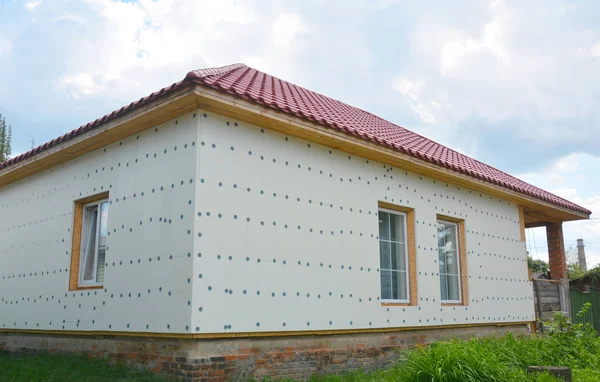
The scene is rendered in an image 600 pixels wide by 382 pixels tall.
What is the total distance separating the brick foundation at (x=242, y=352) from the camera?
276 inches

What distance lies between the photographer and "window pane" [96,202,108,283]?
9.09 metres

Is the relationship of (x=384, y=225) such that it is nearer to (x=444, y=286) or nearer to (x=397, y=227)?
(x=397, y=227)

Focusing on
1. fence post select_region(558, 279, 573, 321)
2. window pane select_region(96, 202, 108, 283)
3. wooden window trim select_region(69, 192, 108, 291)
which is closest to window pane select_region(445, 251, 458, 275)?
fence post select_region(558, 279, 573, 321)

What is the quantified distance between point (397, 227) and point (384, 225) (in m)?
0.40

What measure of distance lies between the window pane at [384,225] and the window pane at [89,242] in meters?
5.03

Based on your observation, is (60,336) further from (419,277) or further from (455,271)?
(455,271)

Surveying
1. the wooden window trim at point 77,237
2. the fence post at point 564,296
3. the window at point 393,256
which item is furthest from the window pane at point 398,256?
the fence post at point 564,296

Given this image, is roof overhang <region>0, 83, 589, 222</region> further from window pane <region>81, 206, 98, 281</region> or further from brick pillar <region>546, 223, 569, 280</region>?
brick pillar <region>546, 223, 569, 280</region>

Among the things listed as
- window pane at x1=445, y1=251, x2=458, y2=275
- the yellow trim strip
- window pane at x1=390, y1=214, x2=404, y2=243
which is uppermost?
window pane at x1=390, y1=214, x2=404, y2=243

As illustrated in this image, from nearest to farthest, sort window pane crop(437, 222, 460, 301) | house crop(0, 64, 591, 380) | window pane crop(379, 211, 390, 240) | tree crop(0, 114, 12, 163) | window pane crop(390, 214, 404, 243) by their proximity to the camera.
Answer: house crop(0, 64, 591, 380), window pane crop(379, 211, 390, 240), window pane crop(390, 214, 404, 243), window pane crop(437, 222, 460, 301), tree crop(0, 114, 12, 163)

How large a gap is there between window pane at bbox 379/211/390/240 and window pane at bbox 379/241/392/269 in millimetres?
112

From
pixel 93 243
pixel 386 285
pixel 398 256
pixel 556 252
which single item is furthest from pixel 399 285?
pixel 556 252

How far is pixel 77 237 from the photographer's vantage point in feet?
31.5

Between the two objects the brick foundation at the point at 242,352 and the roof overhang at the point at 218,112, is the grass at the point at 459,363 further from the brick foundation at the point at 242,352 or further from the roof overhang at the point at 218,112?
the roof overhang at the point at 218,112
